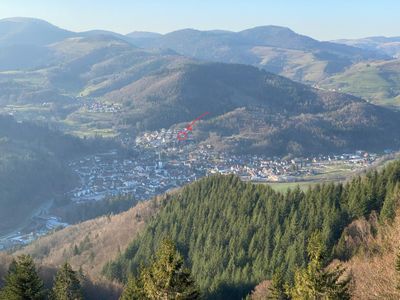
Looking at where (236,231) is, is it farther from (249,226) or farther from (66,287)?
(66,287)

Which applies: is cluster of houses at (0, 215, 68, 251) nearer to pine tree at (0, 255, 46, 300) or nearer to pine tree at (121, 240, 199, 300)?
pine tree at (0, 255, 46, 300)

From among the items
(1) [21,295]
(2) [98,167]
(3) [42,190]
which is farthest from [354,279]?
(2) [98,167]

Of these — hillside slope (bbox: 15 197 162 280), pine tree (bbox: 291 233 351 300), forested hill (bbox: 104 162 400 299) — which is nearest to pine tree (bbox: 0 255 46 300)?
pine tree (bbox: 291 233 351 300)

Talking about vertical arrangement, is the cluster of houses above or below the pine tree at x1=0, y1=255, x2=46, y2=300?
below

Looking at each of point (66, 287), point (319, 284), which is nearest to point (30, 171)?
point (66, 287)

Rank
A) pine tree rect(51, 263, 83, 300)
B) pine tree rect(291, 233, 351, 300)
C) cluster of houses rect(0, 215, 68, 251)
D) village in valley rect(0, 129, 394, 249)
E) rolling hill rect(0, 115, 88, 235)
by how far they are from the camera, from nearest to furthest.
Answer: pine tree rect(291, 233, 351, 300)
pine tree rect(51, 263, 83, 300)
cluster of houses rect(0, 215, 68, 251)
rolling hill rect(0, 115, 88, 235)
village in valley rect(0, 129, 394, 249)

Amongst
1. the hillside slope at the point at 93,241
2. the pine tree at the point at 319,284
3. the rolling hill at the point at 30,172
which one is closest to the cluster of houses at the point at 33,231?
the rolling hill at the point at 30,172

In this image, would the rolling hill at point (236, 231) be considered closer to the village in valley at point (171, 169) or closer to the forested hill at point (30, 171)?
the village in valley at point (171, 169)

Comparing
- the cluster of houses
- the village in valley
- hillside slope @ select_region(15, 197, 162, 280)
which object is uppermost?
hillside slope @ select_region(15, 197, 162, 280)
